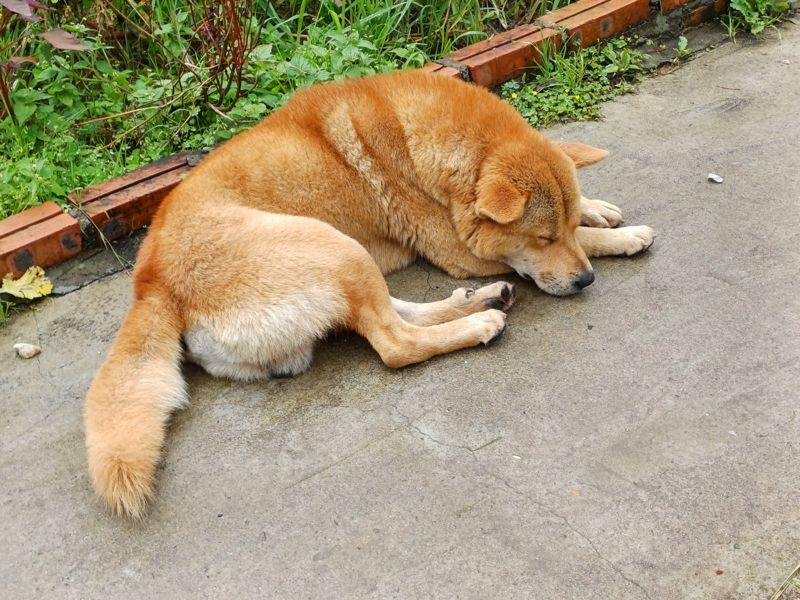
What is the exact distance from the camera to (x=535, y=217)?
3594 mm


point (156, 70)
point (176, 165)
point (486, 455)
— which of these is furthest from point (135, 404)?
point (156, 70)

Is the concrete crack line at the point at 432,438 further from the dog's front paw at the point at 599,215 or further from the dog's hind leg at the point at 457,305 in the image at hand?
the dog's front paw at the point at 599,215

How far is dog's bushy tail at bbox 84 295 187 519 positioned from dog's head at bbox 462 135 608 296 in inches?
53.2

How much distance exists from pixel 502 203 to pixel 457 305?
18.9 inches

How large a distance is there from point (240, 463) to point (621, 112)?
317 cm

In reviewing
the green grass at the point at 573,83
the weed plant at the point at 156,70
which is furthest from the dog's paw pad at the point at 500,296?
the weed plant at the point at 156,70

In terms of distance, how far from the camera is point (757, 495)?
2637 millimetres

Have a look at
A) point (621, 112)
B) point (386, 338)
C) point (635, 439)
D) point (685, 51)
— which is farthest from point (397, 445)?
point (685, 51)

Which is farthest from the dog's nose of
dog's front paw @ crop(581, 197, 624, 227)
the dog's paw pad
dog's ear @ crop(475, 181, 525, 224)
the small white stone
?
the small white stone

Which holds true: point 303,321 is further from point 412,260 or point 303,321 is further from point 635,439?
point 635,439

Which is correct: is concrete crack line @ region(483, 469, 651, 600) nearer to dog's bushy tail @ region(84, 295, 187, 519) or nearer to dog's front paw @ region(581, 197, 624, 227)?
dog's bushy tail @ region(84, 295, 187, 519)

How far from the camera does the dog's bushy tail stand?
275cm

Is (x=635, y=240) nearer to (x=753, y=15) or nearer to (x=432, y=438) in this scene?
(x=432, y=438)

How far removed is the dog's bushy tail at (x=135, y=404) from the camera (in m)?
2.75
